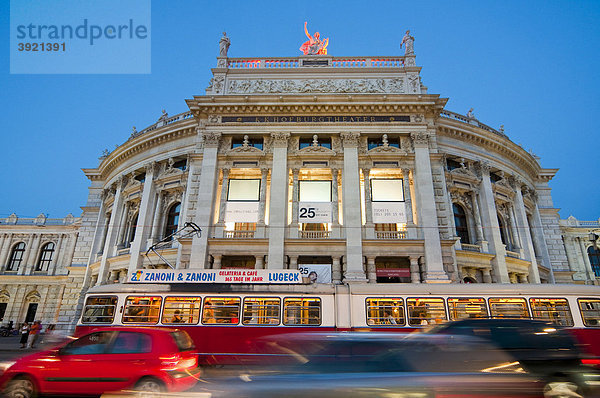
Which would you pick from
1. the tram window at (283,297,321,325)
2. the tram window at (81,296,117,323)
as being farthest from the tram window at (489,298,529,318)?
the tram window at (81,296,117,323)

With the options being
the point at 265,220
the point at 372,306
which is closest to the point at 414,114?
the point at 265,220

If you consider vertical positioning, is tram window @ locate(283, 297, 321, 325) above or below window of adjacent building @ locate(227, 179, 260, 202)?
below

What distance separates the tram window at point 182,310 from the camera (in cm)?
1355

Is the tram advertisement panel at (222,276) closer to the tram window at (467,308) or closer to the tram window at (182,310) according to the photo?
the tram window at (182,310)

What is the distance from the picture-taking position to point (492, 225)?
87.0 feet

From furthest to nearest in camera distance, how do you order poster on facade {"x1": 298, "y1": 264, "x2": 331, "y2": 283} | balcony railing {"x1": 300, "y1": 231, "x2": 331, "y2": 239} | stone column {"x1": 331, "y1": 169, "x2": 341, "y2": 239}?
balcony railing {"x1": 300, "y1": 231, "x2": 331, "y2": 239}, stone column {"x1": 331, "y1": 169, "x2": 341, "y2": 239}, poster on facade {"x1": 298, "y1": 264, "x2": 331, "y2": 283}

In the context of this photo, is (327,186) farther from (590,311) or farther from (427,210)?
(590,311)

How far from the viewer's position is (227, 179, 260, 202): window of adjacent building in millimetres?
25047

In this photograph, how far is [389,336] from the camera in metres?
5.63

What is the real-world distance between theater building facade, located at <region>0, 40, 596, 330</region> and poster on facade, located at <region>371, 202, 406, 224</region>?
0.10m

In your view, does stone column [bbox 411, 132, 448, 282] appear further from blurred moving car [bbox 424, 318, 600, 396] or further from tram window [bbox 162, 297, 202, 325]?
blurred moving car [bbox 424, 318, 600, 396]

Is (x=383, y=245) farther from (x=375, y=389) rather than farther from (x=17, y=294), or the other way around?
(x=17, y=294)

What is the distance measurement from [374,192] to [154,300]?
16464 millimetres

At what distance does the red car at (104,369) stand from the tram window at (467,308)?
1008 cm
